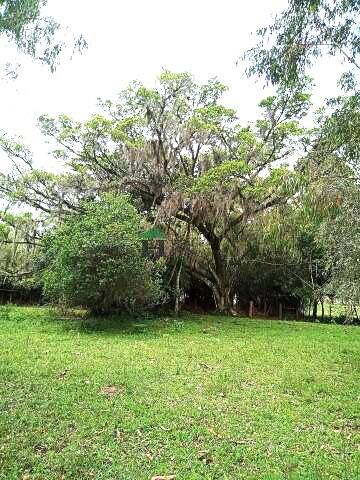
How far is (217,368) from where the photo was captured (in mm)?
6426

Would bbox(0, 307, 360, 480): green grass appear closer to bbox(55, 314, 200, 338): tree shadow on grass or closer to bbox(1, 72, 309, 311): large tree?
bbox(55, 314, 200, 338): tree shadow on grass

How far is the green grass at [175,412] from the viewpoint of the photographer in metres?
3.13

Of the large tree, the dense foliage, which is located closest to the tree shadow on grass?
the dense foliage

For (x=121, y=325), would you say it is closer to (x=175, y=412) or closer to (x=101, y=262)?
(x=101, y=262)

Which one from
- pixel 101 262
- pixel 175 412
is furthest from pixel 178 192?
pixel 175 412

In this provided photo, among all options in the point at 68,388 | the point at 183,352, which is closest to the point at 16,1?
the point at 68,388

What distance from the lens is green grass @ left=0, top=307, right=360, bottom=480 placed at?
3.13 metres

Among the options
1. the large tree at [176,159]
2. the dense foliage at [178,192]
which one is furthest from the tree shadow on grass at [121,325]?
the large tree at [176,159]

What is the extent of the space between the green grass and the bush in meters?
2.07

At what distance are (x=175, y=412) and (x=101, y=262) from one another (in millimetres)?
6285

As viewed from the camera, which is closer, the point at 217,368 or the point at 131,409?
the point at 131,409

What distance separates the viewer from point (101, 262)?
33.3ft

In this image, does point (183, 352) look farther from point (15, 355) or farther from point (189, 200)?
point (189, 200)

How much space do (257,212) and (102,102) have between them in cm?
605
